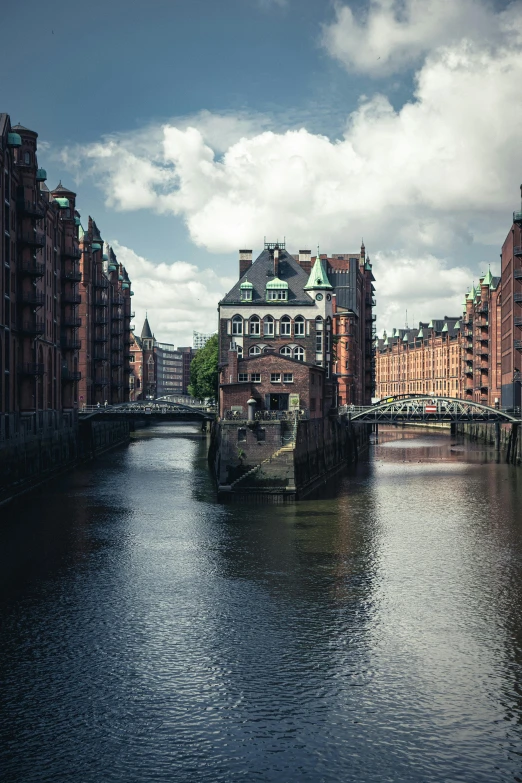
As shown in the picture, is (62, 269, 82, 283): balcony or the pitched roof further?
the pitched roof

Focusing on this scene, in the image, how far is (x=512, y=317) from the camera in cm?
9975

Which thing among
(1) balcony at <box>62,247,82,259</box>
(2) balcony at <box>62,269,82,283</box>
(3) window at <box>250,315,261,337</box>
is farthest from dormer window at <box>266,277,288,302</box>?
(1) balcony at <box>62,247,82,259</box>

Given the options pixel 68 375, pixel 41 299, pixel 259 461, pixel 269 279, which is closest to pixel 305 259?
pixel 269 279

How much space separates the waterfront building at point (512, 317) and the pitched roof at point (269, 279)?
2309 cm

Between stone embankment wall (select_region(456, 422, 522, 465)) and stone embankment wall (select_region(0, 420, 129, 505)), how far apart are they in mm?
47943

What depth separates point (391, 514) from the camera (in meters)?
59.7

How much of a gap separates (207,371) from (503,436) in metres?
44.7

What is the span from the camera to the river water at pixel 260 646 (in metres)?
23.8

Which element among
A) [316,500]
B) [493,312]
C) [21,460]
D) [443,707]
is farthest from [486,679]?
[493,312]

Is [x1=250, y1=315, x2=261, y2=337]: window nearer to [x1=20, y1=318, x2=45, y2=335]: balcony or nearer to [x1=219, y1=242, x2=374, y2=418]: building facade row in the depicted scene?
[x1=219, y1=242, x2=374, y2=418]: building facade row

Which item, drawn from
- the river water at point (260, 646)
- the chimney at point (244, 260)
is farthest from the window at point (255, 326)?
the river water at point (260, 646)

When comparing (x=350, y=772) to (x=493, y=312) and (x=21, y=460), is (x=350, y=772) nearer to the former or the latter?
(x=21, y=460)

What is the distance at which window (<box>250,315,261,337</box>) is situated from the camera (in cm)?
9562

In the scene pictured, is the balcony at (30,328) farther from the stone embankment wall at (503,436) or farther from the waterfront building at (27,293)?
the stone embankment wall at (503,436)
